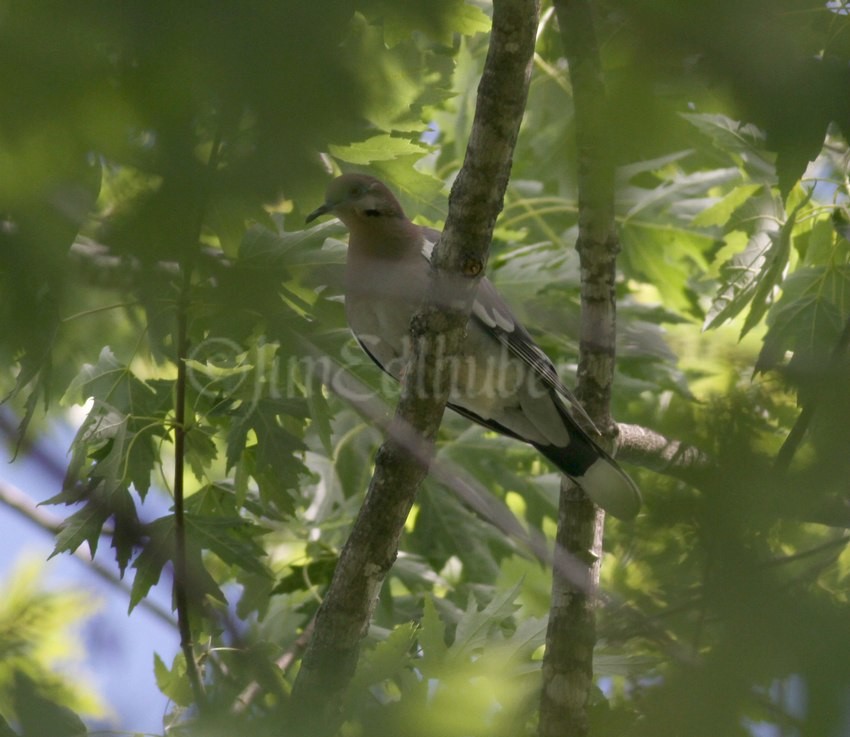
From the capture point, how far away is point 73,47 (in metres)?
0.71

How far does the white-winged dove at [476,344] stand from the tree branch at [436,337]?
2.18 ft

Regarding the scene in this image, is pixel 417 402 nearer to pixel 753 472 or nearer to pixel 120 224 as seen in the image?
pixel 753 472

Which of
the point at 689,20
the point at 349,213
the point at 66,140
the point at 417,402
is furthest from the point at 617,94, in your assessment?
the point at 349,213

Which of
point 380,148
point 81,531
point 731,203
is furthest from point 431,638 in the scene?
point 731,203

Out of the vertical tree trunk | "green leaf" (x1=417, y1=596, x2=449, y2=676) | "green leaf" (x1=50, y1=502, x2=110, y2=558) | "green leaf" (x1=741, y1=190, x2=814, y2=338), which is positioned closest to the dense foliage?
the vertical tree trunk

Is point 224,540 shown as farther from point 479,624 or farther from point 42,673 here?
point 42,673

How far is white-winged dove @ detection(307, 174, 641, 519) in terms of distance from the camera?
3324mm

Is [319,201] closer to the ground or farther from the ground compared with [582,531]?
closer to the ground

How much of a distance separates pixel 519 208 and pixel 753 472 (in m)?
4.23

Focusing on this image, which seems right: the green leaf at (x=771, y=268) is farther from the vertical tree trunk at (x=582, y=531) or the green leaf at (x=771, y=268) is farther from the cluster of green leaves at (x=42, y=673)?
the cluster of green leaves at (x=42, y=673)

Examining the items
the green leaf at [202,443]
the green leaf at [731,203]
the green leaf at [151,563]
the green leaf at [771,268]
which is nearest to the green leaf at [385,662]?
the green leaf at [151,563]

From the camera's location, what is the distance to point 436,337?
8.25 feet

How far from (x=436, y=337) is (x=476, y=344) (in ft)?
3.95

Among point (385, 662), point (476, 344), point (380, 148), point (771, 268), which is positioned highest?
point (771, 268)
